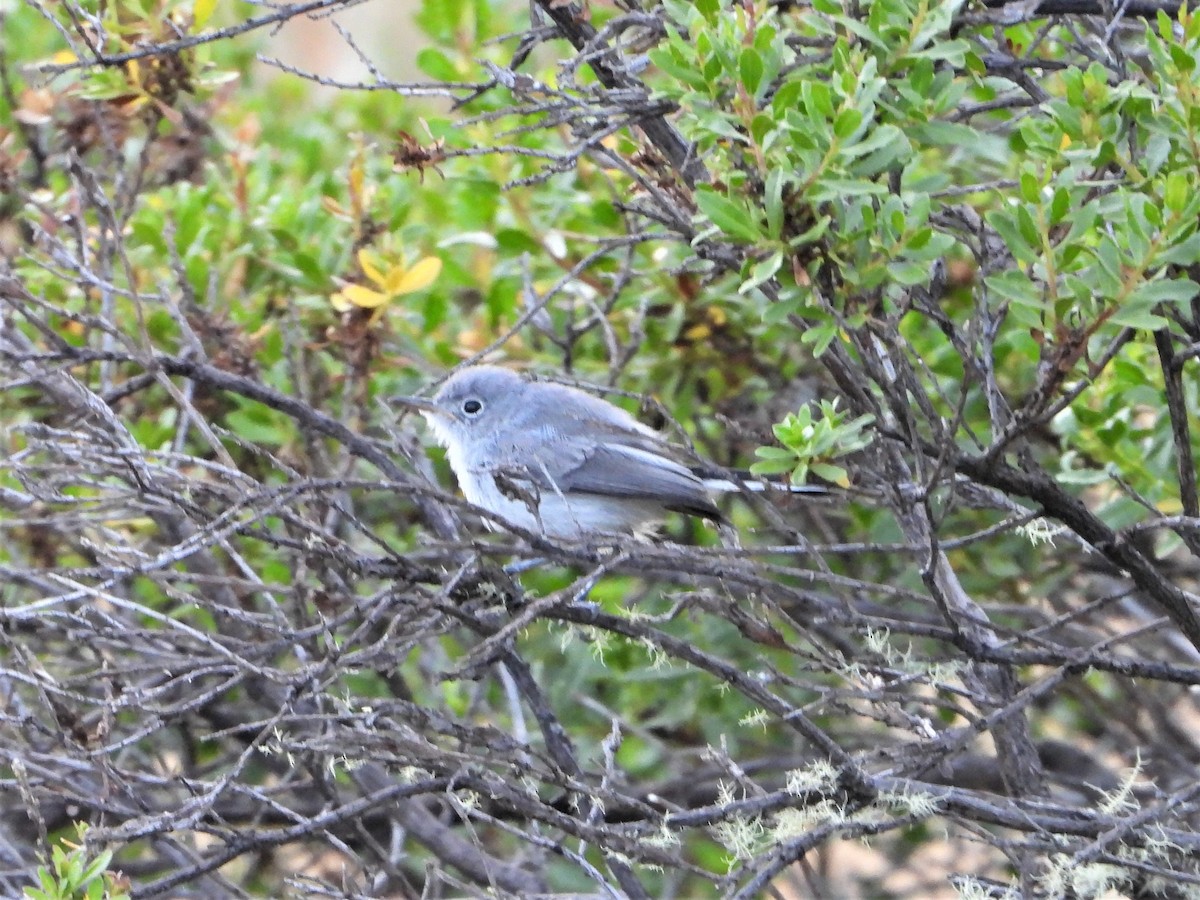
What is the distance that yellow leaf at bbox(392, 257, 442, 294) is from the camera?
3.52m

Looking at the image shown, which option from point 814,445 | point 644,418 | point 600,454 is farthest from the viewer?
point 644,418

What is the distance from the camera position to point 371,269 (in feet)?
11.4

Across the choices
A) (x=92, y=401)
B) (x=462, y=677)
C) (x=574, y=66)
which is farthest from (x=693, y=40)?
(x=92, y=401)

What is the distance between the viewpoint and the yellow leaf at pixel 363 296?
341cm

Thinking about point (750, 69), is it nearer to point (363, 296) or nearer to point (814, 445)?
point (814, 445)

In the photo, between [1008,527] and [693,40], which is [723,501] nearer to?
[1008,527]

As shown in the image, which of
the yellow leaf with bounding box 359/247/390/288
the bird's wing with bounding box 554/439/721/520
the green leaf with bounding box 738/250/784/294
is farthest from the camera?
the bird's wing with bounding box 554/439/721/520

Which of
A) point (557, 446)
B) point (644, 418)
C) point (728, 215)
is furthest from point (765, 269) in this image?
point (644, 418)

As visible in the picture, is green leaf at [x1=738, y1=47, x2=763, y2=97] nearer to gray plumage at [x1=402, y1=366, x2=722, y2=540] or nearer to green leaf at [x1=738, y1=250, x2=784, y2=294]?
green leaf at [x1=738, y1=250, x2=784, y2=294]

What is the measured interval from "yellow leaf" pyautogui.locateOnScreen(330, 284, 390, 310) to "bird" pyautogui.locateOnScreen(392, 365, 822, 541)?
0.37m

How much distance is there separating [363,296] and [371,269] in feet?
0.33

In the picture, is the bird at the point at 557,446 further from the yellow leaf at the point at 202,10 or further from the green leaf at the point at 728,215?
the green leaf at the point at 728,215

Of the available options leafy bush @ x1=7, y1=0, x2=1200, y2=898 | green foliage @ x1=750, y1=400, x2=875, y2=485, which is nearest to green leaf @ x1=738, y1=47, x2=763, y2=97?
leafy bush @ x1=7, y1=0, x2=1200, y2=898

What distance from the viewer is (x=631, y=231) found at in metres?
3.78
